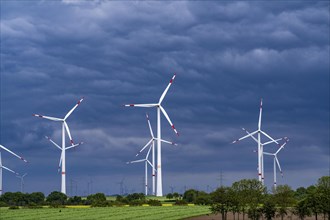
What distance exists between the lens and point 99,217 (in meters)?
141

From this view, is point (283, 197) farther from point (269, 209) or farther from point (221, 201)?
point (221, 201)

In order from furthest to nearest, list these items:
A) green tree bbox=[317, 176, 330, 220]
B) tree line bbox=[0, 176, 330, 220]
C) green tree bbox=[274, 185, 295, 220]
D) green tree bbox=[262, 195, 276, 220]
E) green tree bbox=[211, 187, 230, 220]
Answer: green tree bbox=[211, 187, 230, 220]
green tree bbox=[274, 185, 295, 220]
green tree bbox=[262, 195, 276, 220]
tree line bbox=[0, 176, 330, 220]
green tree bbox=[317, 176, 330, 220]

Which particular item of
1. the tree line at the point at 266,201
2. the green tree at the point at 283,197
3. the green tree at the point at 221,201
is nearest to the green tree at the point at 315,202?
the tree line at the point at 266,201

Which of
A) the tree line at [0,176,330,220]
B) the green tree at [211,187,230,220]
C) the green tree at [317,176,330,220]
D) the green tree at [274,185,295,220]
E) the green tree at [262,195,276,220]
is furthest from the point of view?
the green tree at [211,187,230,220]

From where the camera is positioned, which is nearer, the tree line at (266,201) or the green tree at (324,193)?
the green tree at (324,193)

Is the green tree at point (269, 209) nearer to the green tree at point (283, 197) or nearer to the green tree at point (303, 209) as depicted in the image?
the green tree at point (283, 197)

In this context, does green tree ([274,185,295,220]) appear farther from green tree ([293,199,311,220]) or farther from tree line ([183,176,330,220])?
green tree ([293,199,311,220])

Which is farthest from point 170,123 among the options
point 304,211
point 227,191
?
point 304,211

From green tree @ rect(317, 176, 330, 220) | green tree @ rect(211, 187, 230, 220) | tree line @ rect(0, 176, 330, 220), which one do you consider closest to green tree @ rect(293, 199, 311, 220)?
tree line @ rect(0, 176, 330, 220)

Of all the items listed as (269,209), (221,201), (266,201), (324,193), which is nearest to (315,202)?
(324,193)

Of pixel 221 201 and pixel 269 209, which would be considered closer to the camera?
pixel 269 209

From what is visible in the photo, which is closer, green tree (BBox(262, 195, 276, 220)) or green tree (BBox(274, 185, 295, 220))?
green tree (BBox(262, 195, 276, 220))

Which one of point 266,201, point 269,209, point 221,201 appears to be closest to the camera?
point 269,209

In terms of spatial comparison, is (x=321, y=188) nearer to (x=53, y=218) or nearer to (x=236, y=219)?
(x=236, y=219)
